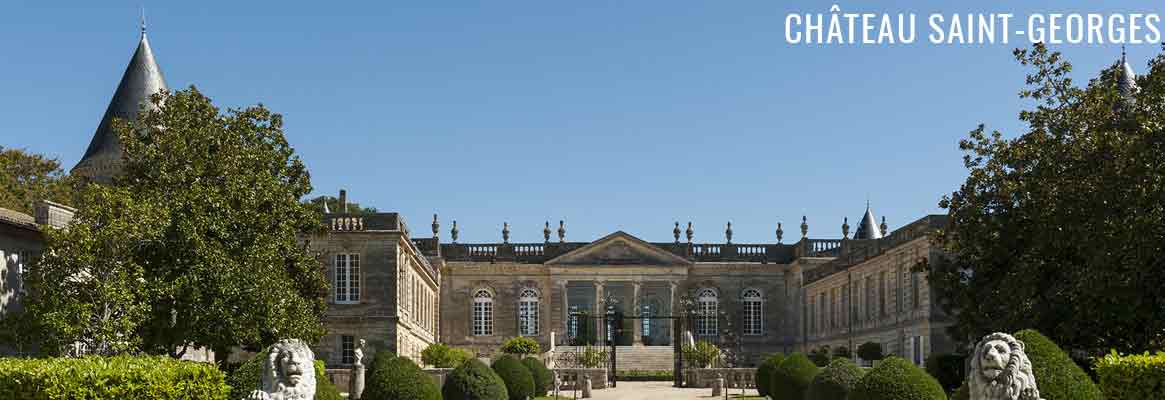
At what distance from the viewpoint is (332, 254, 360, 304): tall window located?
139 ft

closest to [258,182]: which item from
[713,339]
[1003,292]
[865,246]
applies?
[1003,292]

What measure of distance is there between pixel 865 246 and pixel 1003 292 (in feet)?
82.5

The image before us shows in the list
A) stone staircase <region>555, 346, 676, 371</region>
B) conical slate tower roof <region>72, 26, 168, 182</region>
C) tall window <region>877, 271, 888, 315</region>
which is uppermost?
conical slate tower roof <region>72, 26, 168, 182</region>

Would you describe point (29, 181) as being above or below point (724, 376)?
above

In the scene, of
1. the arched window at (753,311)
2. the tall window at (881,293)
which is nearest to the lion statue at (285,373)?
the tall window at (881,293)

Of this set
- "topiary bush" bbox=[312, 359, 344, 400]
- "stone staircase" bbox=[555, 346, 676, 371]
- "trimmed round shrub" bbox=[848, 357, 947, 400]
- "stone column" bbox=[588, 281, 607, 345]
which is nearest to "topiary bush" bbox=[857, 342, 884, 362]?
"stone staircase" bbox=[555, 346, 676, 371]

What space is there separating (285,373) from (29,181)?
108 feet

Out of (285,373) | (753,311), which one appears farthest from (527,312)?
(285,373)

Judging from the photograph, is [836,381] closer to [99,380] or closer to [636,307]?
[99,380]

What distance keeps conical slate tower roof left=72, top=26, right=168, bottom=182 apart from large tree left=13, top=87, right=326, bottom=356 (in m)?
10.6

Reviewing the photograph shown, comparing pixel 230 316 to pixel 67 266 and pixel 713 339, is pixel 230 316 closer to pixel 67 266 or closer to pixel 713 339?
pixel 67 266

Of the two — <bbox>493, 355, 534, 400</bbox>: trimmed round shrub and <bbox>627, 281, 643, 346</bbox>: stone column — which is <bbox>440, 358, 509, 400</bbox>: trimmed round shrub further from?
<bbox>627, 281, 643, 346</bbox>: stone column

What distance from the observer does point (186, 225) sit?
952 inches

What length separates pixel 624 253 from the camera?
63375 millimetres
